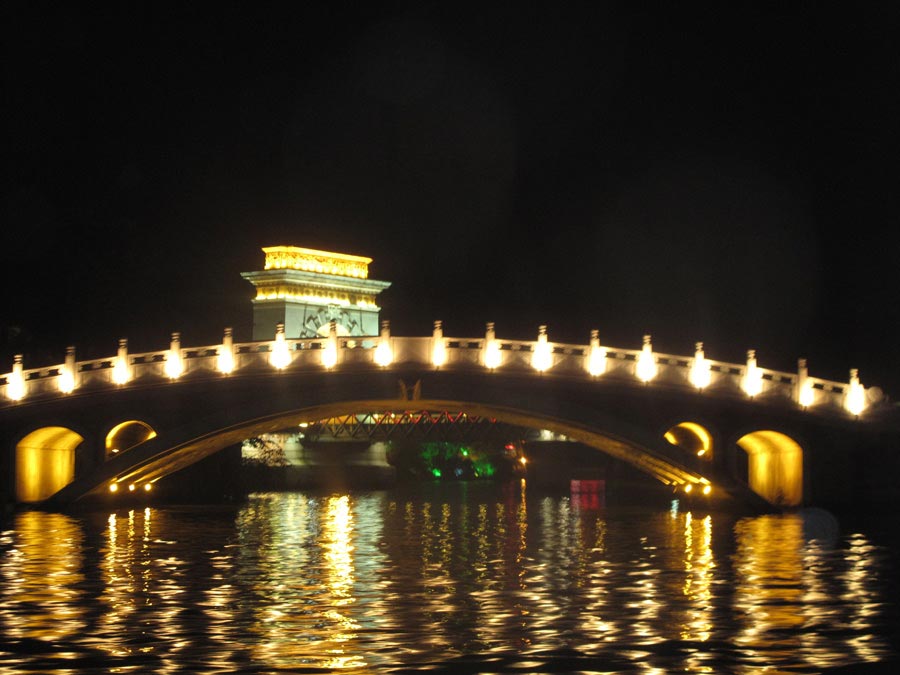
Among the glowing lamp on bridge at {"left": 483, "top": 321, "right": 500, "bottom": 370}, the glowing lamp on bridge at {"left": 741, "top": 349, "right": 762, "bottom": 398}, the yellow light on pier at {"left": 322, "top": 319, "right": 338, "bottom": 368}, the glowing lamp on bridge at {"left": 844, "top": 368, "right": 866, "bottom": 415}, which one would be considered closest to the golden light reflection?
the yellow light on pier at {"left": 322, "top": 319, "right": 338, "bottom": 368}

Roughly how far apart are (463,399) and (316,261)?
3435 centimetres

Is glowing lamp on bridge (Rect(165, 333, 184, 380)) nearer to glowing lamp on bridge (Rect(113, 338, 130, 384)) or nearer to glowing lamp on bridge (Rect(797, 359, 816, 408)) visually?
glowing lamp on bridge (Rect(113, 338, 130, 384))

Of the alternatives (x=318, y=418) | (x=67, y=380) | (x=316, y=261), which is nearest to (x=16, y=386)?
(x=67, y=380)

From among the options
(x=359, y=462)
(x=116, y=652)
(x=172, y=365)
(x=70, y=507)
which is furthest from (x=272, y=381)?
(x=359, y=462)

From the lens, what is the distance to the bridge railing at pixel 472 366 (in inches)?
1559

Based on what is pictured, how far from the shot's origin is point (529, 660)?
634 inches

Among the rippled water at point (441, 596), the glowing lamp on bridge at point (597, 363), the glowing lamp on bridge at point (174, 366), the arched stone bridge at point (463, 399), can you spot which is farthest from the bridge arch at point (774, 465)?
the glowing lamp on bridge at point (174, 366)

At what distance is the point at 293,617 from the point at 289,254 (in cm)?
5396

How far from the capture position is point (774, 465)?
4225 cm

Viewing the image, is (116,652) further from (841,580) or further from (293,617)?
(841,580)

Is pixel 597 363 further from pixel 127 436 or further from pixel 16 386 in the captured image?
pixel 127 436

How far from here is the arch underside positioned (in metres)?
40.2

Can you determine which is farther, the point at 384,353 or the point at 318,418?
the point at 318,418

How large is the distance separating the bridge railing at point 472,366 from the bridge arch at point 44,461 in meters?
1.73
